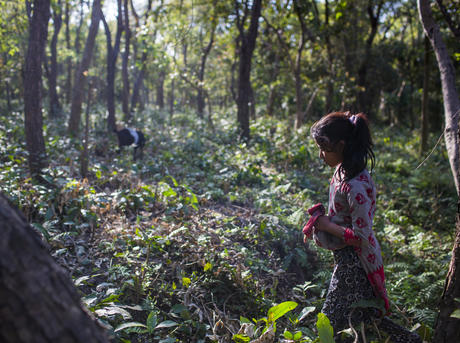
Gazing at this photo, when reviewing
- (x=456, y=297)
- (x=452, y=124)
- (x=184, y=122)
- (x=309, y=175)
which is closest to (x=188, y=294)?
(x=456, y=297)

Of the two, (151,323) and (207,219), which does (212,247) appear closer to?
(207,219)

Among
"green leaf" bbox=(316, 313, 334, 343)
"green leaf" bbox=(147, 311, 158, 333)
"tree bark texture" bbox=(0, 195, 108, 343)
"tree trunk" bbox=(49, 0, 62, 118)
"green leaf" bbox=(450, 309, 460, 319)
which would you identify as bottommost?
"green leaf" bbox=(147, 311, 158, 333)

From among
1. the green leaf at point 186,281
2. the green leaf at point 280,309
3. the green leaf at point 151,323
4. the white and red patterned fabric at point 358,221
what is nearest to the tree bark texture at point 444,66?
the white and red patterned fabric at point 358,221

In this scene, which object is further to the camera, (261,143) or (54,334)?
(261,143)

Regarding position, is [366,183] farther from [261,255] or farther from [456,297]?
[261,255]

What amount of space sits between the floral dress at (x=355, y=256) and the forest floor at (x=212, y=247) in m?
0.30

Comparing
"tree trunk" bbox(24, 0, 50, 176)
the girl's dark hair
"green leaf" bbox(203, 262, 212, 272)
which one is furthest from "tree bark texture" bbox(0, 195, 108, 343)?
"tree trunk" bbox(24, 0, 50, 176)

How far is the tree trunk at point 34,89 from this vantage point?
5836 millimetres

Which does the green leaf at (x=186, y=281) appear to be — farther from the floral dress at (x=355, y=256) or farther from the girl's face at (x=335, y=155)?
the girl's face at (x=335, y=155)

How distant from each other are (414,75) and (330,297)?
19.2m

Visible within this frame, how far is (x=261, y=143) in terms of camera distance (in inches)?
382

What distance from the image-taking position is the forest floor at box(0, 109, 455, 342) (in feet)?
9.43

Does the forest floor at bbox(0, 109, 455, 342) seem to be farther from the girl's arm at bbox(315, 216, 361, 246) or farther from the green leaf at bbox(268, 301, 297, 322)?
the girl's arm at bbox(315, 216, 361, 246)

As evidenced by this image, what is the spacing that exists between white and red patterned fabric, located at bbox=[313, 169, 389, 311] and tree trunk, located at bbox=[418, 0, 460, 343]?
0.34 meters
